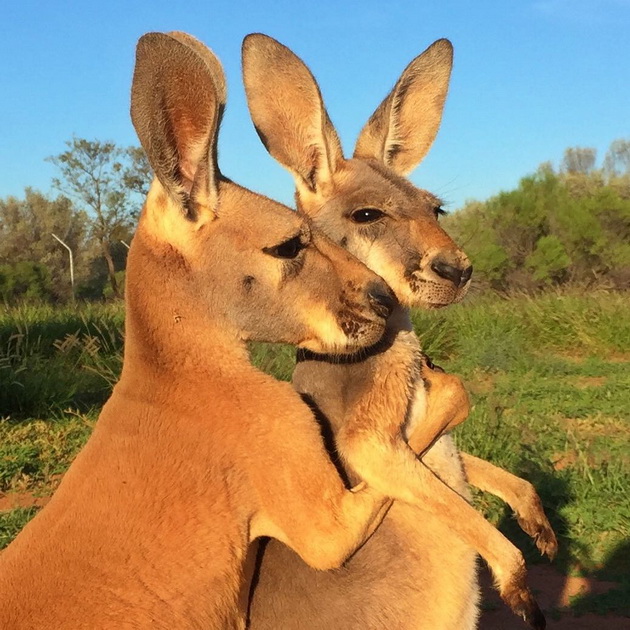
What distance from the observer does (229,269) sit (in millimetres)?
2088

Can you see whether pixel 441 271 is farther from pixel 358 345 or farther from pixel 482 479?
pixel 482 479

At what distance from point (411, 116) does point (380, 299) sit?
1112mm

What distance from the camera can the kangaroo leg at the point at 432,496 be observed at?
6.89 ft

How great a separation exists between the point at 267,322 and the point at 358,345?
0.76ft

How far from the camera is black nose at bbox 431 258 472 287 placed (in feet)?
7.73

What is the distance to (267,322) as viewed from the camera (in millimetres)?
2100

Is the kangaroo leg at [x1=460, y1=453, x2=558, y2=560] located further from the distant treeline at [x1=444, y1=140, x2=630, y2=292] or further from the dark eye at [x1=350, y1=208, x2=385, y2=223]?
the distant treeline at [x1=444, y1=140, x2=630, y2=292]

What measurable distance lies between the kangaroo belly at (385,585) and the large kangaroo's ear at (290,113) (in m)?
1.11

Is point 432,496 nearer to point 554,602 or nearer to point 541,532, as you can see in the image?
point 541,532

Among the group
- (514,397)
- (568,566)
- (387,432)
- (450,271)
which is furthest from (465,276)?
(514,397)

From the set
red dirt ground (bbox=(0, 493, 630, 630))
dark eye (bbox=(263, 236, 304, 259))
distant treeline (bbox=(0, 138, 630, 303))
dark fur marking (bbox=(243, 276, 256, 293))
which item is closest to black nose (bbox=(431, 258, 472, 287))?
dark eye (bbox=(263, 236, 304, 259))

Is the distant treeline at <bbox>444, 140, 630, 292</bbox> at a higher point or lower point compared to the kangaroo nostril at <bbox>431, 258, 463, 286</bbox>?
higher

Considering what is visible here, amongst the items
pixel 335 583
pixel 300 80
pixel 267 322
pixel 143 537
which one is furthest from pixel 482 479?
pixel 300 80

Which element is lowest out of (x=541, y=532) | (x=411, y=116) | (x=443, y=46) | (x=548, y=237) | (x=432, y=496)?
(x=541, y=532)
